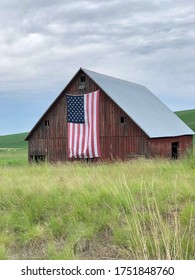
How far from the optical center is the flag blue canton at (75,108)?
85.7ft

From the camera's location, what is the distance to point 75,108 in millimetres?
26328

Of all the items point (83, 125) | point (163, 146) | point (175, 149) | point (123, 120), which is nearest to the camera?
point (123, 120)

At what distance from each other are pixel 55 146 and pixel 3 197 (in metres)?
19.7

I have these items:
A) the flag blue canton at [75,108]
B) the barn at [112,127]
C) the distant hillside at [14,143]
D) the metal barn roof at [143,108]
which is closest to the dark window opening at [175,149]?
the barn at [112,127]

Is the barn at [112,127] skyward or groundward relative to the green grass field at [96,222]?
skyward

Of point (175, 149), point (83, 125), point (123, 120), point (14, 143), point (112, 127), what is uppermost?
point (123, 120)

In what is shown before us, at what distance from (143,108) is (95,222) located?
21733 mm

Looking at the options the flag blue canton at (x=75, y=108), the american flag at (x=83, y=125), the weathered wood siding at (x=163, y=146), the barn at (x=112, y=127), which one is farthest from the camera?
the flag blue canton at (x=75, y=108)

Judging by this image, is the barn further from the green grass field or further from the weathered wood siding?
the green grass field

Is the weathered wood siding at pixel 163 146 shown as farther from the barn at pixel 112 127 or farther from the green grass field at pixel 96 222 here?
the green grass field at pixel 96 222

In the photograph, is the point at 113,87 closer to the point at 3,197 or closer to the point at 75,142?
the point at 75,142

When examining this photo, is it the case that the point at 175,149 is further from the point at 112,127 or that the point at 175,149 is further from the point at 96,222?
the point at 96,222

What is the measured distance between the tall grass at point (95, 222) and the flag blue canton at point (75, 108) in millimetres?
17988

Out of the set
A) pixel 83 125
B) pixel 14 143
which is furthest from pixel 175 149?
pixel 14 143
